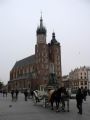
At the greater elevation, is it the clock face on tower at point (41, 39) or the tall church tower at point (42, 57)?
the clock face on tower at point (41, 39)

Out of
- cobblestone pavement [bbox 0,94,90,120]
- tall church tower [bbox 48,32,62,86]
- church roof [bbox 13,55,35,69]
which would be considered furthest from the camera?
church roof [bbox 13,55,35,69]

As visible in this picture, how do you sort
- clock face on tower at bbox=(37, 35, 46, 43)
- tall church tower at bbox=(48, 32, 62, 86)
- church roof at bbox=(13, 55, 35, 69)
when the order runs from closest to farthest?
clock face on tower at bbox=(37, 35, 46, 43), tall church tower at bbox=(48, 32, 62, 86), church roof at bbox=(13, 55, 35, 69)

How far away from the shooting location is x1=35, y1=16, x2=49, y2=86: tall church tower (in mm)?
132675

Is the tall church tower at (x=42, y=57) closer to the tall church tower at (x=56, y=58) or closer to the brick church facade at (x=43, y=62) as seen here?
the brick church facade at (x=43, y=62)

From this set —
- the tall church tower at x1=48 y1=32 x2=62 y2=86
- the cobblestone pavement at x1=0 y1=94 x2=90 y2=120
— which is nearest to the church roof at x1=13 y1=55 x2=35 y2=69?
the tall church tower at x1=48 y1=32 x2=62 y2=86

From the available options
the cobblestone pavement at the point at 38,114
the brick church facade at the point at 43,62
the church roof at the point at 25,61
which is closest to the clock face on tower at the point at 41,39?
the brick church facade at the point at 43,62

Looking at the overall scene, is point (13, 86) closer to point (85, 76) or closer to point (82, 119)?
point (85, 76)

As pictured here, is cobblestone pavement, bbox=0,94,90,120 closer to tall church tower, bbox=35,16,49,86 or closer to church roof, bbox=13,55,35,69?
tall church tower, bbox=35,16,49,86

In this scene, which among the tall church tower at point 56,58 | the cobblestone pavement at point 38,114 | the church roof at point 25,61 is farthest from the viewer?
the church roof at point 25,61

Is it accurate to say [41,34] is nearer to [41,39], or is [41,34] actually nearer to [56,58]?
[41,39]

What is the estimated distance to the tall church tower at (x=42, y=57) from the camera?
133 metres

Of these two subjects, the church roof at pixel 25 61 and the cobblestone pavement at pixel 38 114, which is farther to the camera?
the church roof at pixel 25 61

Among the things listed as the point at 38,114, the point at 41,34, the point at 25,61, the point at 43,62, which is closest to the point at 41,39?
the point at 41,34

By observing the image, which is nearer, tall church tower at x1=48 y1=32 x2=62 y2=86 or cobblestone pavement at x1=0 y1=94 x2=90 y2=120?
cobblestone pavement at x1=0 y1=94 x2=90 y2=120
